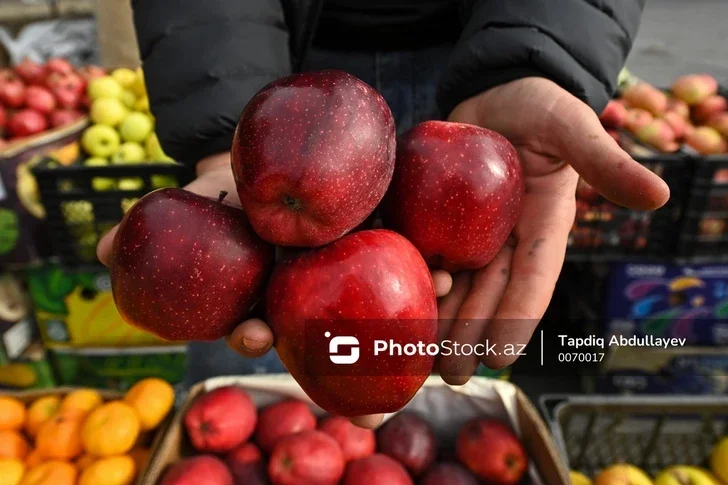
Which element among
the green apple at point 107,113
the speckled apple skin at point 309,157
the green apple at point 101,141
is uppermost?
the speckled apple skin at point 309,157

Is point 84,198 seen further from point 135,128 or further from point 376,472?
point 376,472

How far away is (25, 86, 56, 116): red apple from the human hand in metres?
2.16

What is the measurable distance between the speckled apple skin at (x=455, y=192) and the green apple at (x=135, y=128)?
1.80m

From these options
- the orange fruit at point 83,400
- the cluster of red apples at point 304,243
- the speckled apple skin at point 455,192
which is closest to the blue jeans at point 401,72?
the speckled apple skin at point 455,192

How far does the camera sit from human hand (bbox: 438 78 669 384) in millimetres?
879

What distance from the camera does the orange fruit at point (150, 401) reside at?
59.6 inches

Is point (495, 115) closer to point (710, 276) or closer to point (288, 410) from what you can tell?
point (288, 410)

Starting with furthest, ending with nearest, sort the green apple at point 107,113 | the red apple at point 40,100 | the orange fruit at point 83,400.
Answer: the red apple at point 40,100 < the green apple at point 107,113 < the orange fruit at point 83,400

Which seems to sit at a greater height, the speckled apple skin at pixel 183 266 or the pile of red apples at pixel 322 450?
the speckled apple skin at pixel 183 266

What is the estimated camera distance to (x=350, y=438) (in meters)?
1.50

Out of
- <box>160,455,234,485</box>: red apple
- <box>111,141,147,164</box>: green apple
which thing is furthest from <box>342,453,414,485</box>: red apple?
<box>111,141,147,164</box>: green apple

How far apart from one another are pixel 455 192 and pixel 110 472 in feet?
3.42

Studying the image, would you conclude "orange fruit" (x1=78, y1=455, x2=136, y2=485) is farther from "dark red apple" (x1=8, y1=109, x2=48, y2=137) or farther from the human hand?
"dark red apple" (x1=8, y1=109, x2=48, y2=137)

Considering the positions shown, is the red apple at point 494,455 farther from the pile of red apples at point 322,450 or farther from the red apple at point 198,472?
the red apple at point 198,472
